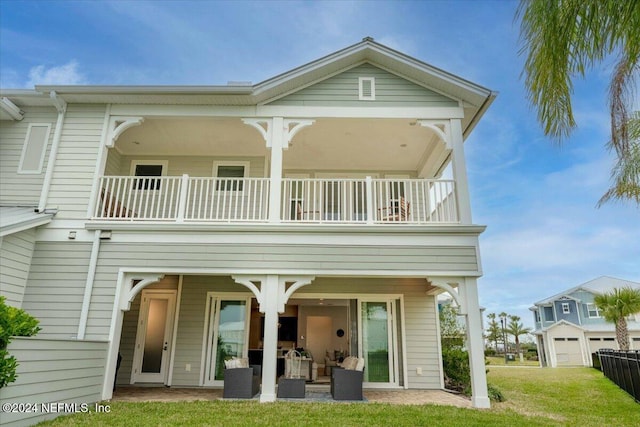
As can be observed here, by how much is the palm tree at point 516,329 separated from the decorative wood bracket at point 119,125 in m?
43.6

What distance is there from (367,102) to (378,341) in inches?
225

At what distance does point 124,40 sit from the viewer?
19.3 meters

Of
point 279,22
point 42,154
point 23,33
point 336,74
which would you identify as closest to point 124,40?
point 23,33

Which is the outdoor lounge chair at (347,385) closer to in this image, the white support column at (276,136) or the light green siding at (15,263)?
the white support column at (276,136)

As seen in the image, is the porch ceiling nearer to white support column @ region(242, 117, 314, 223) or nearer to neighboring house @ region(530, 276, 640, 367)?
white support column @ region(242, 117, 314, 223)

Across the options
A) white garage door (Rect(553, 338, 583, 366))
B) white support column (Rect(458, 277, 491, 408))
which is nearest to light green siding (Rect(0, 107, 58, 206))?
white support column (Rect(458, 277, 491, 408))

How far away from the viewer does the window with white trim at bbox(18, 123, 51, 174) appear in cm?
780

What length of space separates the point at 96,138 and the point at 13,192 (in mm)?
1959

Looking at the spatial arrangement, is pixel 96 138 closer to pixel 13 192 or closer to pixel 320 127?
pixel 13 192

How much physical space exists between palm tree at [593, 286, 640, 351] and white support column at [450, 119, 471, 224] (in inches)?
637

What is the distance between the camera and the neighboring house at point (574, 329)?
85.3 ft

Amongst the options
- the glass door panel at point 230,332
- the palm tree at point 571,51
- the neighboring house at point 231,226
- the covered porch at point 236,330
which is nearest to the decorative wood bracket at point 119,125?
the neighboring house at point 231,226

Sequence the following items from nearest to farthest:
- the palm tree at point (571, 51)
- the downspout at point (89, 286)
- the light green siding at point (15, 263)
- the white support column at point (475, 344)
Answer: the palm tree at point (571, 51)
the white support column at point (475, 344)
the light green siding at point (15, 263)
the downspout at point (89, 286)

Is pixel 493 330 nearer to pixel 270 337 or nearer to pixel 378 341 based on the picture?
pixel 378 341
